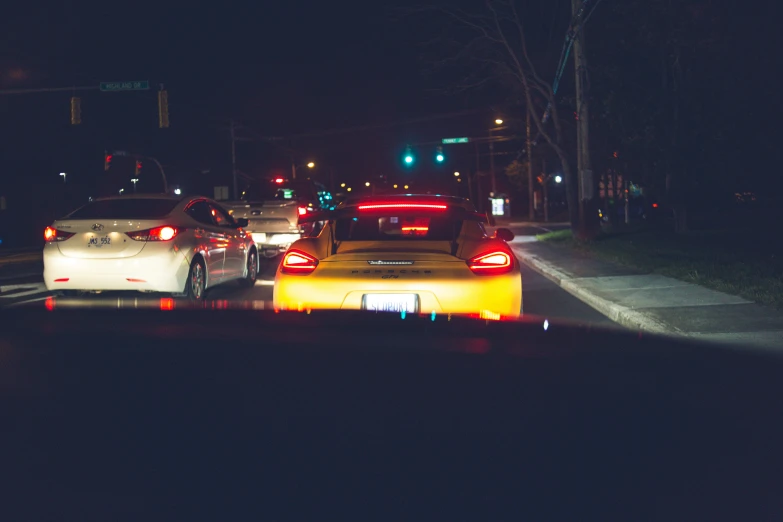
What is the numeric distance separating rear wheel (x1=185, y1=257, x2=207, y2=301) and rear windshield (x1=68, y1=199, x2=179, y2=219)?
90 centimetres

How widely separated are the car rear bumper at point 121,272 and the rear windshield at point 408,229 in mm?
4630

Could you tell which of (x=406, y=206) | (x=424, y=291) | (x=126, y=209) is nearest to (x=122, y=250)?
(x=126, y=209)

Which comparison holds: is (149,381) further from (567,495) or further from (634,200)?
(634,200)

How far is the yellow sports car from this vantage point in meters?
7.10

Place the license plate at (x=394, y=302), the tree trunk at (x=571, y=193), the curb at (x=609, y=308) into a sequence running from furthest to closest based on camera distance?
the tree trunk at (x=571, y=193) < the curb at (x=609, y=308) < the license plate at (x=394, y=302)

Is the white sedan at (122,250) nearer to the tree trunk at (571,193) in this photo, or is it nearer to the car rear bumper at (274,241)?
the car rear bumper at (274,241)

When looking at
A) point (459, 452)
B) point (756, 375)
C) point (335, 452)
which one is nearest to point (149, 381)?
point (335, 452)

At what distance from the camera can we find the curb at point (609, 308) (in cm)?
1036

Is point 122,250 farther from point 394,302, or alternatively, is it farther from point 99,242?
point 394,302

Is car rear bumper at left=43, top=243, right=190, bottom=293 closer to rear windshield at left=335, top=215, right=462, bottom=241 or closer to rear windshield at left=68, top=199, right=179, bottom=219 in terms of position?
rear windshield at left=68, top=199, right=179, bottom=219

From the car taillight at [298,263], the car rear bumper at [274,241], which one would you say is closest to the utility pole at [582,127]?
the car rear bumper at [274,241]

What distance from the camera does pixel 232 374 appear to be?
7.27ft

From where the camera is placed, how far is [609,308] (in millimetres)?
12148

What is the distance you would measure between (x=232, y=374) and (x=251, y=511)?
36cm
